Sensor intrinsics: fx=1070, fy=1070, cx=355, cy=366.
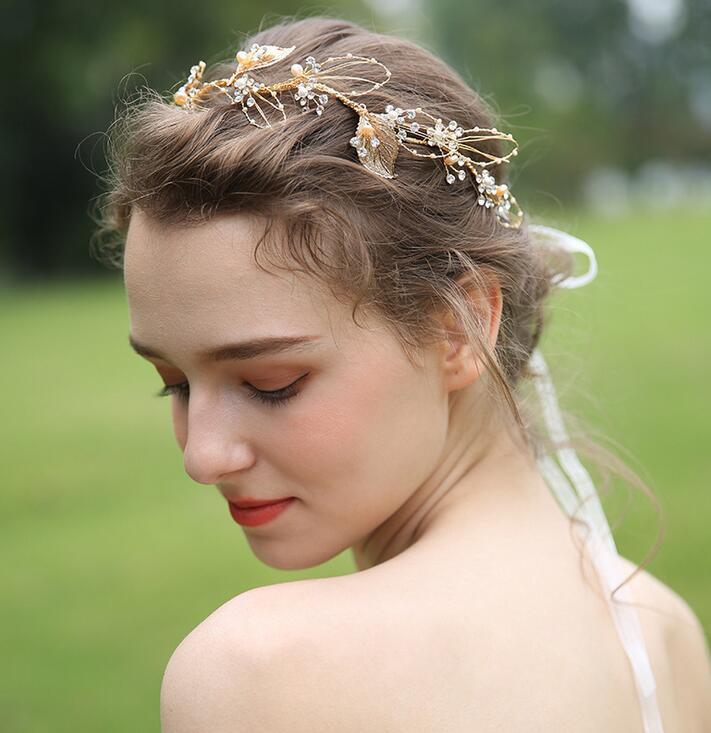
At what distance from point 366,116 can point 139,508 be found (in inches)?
283

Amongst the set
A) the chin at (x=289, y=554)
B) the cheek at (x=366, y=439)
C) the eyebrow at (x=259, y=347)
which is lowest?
the chin at (x=289, y=554)

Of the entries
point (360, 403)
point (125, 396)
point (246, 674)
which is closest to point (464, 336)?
point (360, 403)

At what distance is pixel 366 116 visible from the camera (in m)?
2.36

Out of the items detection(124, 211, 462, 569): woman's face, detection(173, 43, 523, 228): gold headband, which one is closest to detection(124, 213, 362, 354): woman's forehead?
detection(124, 211, 462, 569): woman's face

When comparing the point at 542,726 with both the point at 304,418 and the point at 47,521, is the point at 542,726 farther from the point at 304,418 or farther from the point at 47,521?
the point at 47,521

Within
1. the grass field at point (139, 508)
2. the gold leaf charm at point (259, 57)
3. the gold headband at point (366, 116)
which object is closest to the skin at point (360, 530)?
the gold headband at point (366, 116)

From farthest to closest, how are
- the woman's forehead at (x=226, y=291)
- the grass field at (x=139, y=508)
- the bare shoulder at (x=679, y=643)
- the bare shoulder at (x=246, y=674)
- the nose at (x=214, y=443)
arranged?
the grass field at (x=139, y=508) → the bare shoulder at (x=679, y=643) → the nose at (x=214, y=443) → the woman's forehead at (x=226, y=291) → the bare shoulder at (x=246, y=674)

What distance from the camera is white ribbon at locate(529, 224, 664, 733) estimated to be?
2396 millimetres

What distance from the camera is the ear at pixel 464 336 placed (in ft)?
8.04

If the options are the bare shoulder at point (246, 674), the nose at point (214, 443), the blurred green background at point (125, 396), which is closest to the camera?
the bare shoulder at point (246, 674)

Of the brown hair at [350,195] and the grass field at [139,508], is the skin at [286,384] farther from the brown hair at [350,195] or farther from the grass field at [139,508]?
the grass field at [139,508]

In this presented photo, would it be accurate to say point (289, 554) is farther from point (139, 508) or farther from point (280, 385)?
point (139, 508)

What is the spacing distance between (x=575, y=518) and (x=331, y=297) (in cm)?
93

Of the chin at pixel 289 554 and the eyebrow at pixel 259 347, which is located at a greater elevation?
the eyebrow at pixel 259 347
